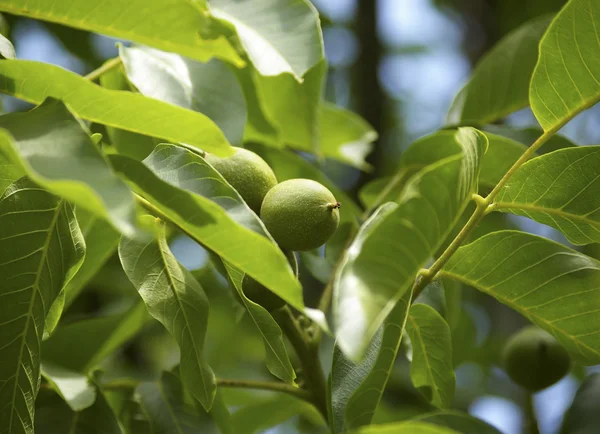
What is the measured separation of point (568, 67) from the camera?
0.84 meters

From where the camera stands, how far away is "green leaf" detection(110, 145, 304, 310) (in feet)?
2.11

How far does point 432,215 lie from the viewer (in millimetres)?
630

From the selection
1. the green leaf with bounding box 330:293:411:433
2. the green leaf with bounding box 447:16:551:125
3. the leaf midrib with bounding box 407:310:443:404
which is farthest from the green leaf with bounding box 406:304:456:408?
the green leaf with bounding box 447:16:551:125

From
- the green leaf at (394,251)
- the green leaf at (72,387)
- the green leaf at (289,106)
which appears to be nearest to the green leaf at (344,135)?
the green leaf at (289,106)

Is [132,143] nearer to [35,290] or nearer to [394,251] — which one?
[35,290]

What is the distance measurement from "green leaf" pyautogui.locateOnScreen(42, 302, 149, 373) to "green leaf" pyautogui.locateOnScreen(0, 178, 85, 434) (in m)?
0.40

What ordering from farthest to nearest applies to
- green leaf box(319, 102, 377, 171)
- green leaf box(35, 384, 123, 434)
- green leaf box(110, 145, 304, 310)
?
green leaf box(319, 102, 377, 171) < green leaf box(35, 384, 123, 434) < green leaf box(110, 145, 304, 310)

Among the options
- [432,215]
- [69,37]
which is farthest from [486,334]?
[432,215]

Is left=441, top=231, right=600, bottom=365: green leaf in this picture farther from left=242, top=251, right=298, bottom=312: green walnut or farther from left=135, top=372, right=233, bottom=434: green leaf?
left=135, top=372, right=233, bottom=434: green leaf

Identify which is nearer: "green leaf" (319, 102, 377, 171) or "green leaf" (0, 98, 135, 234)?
"green leaf" (0, 98, 135, 234)

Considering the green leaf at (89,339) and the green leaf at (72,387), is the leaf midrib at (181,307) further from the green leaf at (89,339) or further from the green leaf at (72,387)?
the green leaf at (89,339)

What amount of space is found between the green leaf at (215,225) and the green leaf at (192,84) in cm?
30

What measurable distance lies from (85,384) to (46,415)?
8 cm

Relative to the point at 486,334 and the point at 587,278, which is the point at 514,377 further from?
the point at 486,334
